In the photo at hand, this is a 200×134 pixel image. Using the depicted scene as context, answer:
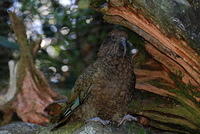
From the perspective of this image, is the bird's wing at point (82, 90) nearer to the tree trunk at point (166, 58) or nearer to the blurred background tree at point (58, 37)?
the tree trunk at point (166, 58)

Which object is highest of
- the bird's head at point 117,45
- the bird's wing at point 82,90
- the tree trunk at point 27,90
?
the bird's head at point 117,45

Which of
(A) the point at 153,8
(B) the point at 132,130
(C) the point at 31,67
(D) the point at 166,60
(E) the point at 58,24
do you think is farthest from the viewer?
(E) the point at 58,24

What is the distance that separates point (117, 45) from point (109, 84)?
9.2 inches

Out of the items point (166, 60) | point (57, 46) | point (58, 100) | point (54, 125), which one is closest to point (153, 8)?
point (166, 60)

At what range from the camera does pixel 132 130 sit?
7.89ft

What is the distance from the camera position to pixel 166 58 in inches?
88.5

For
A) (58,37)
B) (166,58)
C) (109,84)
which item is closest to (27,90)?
(58,37)

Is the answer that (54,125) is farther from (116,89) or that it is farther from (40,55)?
(40,55)

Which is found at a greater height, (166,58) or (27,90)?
(166,58)

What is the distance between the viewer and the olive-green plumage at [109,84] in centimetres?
221

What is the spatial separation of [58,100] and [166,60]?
3.13 feet

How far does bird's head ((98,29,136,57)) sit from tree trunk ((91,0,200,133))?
98 mm

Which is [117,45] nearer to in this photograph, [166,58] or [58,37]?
[166,58]

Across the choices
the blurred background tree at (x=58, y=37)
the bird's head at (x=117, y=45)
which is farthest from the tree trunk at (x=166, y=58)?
the blurred background tree at (x=58, y=37)
